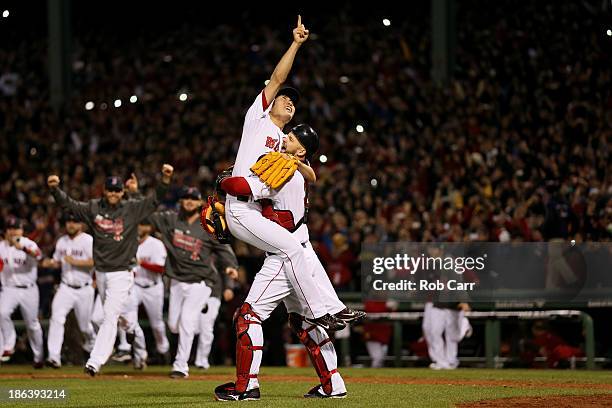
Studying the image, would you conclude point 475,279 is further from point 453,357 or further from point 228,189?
point 228,189

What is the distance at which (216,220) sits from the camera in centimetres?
888

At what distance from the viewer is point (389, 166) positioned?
20672mm

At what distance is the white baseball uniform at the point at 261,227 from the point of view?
8.59 meters

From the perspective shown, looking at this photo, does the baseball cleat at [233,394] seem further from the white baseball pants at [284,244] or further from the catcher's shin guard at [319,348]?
the white baseball pants at [284,244]

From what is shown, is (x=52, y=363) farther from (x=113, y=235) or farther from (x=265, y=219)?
(x=265, y=219)

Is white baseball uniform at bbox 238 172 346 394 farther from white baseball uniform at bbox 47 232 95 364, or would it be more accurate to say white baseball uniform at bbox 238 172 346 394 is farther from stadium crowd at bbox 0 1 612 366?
stadium crowd at bbox 0 1 612 366

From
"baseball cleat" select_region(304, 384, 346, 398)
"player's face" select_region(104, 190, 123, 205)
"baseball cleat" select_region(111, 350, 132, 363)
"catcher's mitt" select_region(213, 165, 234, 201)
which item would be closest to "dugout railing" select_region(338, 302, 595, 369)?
"baseball cleat" select_region(111, 350, 132, 363)

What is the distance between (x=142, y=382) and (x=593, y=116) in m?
10.5

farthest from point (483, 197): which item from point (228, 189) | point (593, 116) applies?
point (228, 189)

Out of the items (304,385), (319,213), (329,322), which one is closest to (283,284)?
(329,322)

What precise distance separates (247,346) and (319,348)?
0.62 meters

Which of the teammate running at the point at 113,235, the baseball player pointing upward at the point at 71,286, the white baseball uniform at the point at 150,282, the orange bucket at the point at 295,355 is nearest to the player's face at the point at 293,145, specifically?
the teammate running at the point at 113,235

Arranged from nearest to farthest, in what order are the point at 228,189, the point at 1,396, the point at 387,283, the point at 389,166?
the point at 228,189 → the point at 1,396 → the point at 387,283 → the point at 389,166

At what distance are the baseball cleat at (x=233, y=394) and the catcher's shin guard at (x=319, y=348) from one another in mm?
542
